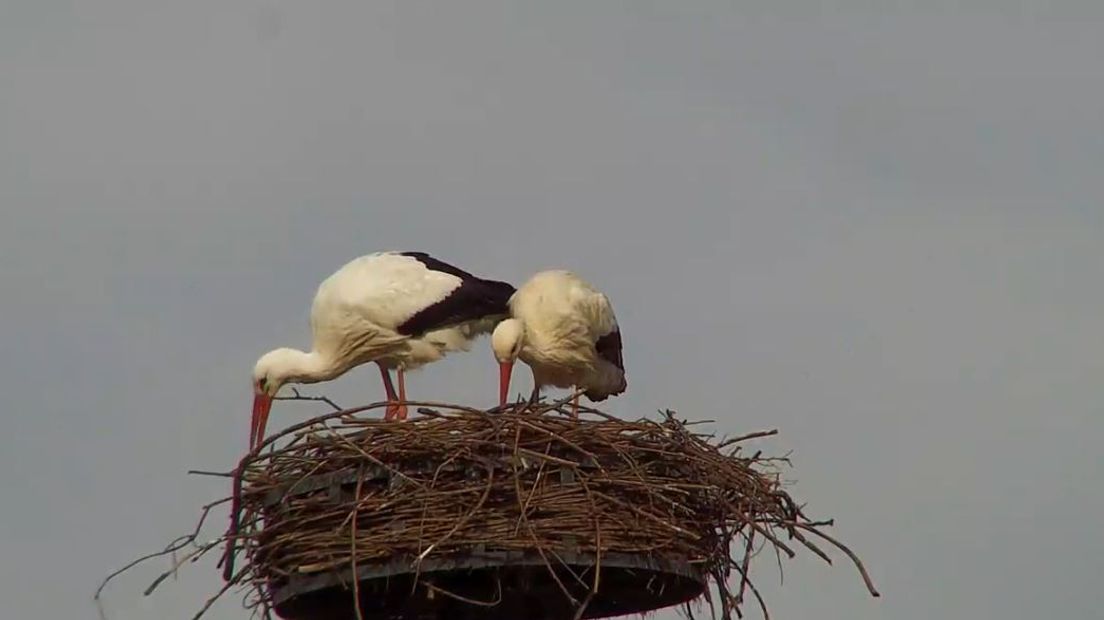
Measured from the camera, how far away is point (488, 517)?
19.6ft

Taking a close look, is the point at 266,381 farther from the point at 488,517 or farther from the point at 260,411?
the point at 488,517

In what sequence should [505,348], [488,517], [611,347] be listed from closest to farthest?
[488,517], [505,348], [611,347]

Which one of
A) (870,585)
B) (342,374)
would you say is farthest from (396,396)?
(870,585)

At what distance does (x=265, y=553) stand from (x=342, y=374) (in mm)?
3547

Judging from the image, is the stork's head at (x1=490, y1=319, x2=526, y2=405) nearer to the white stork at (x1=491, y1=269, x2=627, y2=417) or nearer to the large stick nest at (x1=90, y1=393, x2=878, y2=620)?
the white stork at (x1=491, y1=269, x2=627, y2=417)

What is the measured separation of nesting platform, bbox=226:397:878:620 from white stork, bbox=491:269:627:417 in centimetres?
305

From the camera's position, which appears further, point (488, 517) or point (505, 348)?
point (505, 348)

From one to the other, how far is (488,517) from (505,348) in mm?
3555

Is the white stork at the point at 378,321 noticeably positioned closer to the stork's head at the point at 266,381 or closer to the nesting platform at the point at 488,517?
the stork's head at the point at 266,381

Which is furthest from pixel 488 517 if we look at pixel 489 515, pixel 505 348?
pixel 505 348

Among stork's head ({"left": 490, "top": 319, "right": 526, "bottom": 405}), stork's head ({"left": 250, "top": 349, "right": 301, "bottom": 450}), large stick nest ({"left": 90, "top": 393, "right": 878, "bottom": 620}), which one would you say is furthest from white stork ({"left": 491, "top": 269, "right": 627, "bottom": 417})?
large stick nest ({"left": 90, "top": 393, "right": 878, "bottom": 620})

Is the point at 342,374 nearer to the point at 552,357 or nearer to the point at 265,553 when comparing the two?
the point at 552,357

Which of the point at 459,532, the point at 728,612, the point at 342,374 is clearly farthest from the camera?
the point at 342,374

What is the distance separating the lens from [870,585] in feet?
19.7
